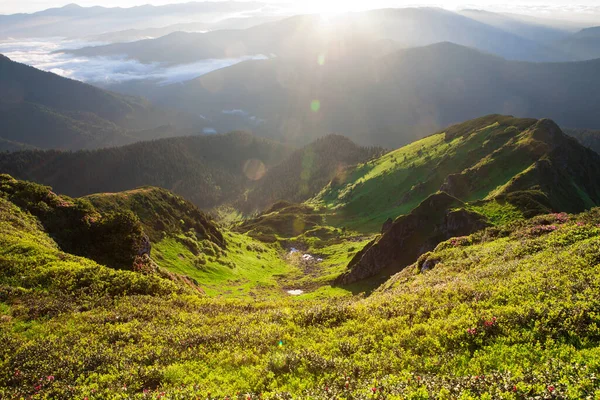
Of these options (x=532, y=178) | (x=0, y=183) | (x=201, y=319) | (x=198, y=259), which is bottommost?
(x=198, y=259)

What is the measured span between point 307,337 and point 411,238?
49.8 metres

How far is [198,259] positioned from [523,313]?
72.2 meters

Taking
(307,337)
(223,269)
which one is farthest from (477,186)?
(307,337)

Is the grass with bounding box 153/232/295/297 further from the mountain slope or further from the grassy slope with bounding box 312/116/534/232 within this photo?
the grassy slope with bounding box 312/116/534/232

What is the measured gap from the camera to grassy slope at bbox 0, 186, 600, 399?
12852 mm

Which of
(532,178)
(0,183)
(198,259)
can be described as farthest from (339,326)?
(532,178)

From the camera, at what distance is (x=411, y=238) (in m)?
64.6

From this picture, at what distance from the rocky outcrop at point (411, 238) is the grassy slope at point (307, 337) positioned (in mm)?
34298

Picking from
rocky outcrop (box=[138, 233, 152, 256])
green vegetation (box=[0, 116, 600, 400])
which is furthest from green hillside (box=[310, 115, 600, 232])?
rocky outcrop (box=[138, 233, 152, 256])

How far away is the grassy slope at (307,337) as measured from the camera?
1285 cm

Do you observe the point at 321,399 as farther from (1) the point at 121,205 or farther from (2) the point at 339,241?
(2) the point at 339,241

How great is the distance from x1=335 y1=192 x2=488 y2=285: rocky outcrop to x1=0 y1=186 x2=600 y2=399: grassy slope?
3430 cm

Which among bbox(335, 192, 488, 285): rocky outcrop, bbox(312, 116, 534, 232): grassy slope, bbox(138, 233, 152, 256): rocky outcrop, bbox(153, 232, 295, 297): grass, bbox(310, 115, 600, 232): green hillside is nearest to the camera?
bbox(138, 233, 152, 256): rocky outcrop

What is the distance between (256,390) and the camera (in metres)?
14.1
